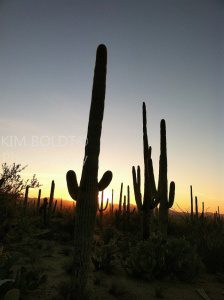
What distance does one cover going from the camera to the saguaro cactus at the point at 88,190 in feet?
20.6

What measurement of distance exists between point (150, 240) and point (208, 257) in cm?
219

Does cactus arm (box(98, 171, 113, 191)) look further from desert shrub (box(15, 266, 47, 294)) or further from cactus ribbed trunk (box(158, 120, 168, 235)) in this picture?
cactus ribbed trunk (box(158, 120, 168, 235))

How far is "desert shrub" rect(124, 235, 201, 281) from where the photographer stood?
840cm

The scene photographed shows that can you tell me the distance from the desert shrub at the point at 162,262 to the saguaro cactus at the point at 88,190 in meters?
2.59

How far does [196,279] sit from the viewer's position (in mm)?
8500

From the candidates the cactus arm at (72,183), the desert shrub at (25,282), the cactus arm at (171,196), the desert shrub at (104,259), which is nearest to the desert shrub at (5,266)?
the desert shrub at (25,282)

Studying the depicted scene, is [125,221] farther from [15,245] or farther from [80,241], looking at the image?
[80,241]

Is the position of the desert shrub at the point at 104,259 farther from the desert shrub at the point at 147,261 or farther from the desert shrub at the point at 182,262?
the desert shrub at the point at 182,262

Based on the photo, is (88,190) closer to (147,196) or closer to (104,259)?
(104,259)

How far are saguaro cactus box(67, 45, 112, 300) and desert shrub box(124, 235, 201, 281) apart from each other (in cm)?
259

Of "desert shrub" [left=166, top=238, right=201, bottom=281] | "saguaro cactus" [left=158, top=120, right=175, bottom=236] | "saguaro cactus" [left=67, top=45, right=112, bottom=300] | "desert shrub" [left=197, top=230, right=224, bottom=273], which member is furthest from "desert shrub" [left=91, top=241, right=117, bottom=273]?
"desert shrub" [left=197, top=230, right=224, bottom=273]

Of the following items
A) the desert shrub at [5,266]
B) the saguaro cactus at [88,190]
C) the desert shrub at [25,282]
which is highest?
the saguaro cactus at [88,190]

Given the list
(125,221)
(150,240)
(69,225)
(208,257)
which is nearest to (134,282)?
(150,240)

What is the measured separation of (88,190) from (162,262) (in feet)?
11.1
